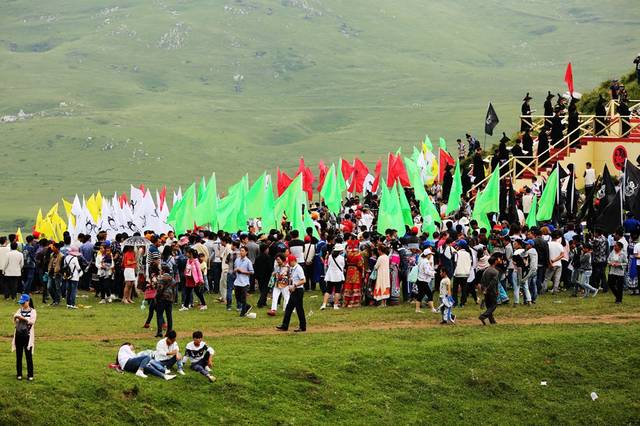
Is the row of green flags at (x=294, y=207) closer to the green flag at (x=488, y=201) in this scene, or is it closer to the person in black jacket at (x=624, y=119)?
the green flag at (x=488, y=201)

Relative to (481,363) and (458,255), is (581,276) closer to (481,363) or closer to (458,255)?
(458,255)

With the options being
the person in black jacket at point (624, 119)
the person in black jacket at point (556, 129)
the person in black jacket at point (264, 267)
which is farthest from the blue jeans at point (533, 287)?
the person in black jacket at point (624, 119)

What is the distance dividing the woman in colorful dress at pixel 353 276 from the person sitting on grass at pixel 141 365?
7357 millimetres

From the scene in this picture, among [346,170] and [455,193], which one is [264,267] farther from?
[346,170]

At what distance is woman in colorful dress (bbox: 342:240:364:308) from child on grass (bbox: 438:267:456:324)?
2.18 m

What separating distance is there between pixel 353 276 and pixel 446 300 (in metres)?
2.88

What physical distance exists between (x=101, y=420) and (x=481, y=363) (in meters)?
8.38

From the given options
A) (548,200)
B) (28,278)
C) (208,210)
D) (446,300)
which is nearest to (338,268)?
(446,300)

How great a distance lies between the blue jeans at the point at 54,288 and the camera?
31.4 metres

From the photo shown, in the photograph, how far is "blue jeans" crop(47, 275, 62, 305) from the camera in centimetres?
3144

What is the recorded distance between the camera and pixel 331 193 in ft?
149

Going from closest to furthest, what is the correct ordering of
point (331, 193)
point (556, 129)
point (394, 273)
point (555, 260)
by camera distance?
point (394, 273) → point (555, 260) → point (331, 193) → point (556, 129)

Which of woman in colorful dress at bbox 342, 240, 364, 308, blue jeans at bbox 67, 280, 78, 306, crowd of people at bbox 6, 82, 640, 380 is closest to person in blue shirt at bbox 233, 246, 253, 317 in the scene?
crowd of people at bbox 6, 82, 640, 380

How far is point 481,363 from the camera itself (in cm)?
2667
